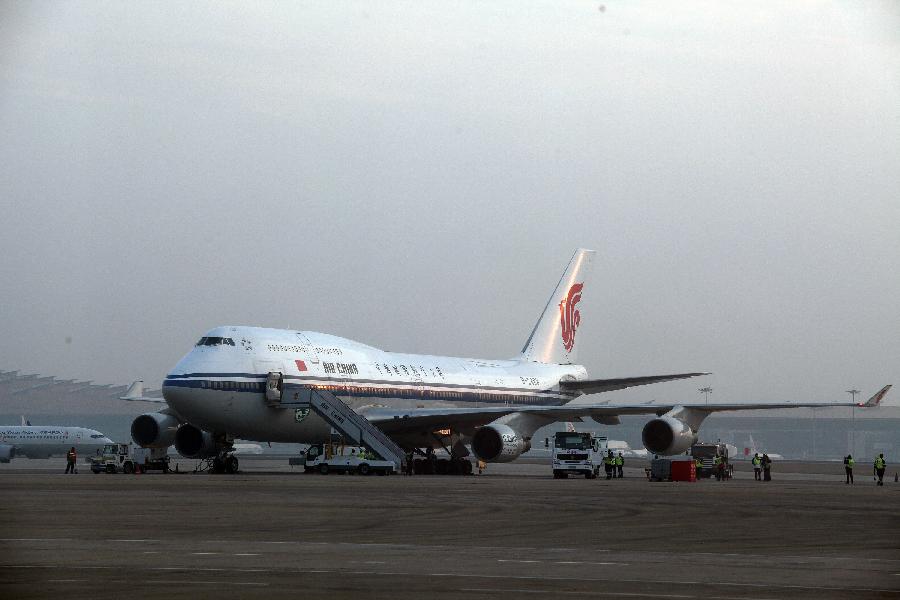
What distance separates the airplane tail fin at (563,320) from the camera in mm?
66500

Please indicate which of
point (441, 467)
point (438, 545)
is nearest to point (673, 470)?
point (441, 467)

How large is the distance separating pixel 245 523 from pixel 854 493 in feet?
73.2

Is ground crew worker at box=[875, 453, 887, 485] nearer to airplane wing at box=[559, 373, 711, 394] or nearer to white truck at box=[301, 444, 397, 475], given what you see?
airplane wing at box=[559, 373, 711, 394]

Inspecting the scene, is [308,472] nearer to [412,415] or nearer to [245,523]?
[412,415]

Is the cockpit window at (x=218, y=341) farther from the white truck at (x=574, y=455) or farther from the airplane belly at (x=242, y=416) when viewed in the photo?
the white truck at (x=574, y=455)

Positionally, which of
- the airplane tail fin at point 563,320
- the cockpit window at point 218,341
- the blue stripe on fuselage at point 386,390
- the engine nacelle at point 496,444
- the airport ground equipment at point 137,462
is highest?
the airplane tail fin at point 563,320

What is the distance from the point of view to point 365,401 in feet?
170

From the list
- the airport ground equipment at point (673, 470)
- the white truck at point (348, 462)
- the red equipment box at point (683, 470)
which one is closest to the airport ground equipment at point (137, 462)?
the white truck at point (348, 462)

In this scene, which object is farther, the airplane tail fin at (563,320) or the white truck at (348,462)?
the airplane tail fin at (563,320)

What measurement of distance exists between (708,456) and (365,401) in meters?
15.1

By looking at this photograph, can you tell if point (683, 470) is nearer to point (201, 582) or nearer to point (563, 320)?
point (563, 320)

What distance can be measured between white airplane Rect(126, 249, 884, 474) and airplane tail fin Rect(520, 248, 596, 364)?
4.64 metres

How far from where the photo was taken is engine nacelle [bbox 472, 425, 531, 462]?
160ft

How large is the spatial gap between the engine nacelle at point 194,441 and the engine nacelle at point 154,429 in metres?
0.75
